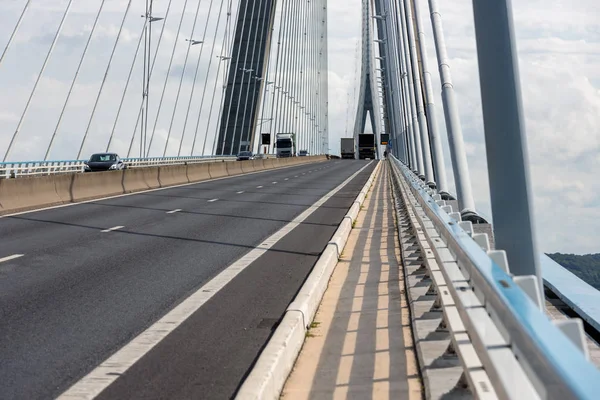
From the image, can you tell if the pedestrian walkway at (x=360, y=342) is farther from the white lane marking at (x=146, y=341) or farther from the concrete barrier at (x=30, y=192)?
the concrete barrier at (x=30, y=192)

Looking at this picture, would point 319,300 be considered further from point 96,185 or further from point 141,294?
point 96,185

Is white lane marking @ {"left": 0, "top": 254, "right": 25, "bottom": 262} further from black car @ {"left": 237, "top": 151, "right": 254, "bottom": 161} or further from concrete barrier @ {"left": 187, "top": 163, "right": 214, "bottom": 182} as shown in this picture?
black car @ {"left": 237, "top": 151, "right": 254, "bottom": 161}

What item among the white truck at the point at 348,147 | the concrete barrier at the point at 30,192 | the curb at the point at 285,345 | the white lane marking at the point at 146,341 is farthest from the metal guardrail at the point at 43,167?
the white truck at the point at 348,147

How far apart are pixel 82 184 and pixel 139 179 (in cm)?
598

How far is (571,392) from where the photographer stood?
92.5 inches

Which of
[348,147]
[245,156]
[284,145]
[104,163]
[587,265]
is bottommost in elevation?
[587,265]


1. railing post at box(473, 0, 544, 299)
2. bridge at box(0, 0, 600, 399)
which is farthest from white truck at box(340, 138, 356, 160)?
railing post at box(473, 0, 544, 299)

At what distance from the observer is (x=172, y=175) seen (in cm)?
4084

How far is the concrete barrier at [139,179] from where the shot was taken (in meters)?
33.9

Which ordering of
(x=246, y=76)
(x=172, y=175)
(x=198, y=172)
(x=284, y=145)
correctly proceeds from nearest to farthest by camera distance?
(x=172, y=175) < (x=198, y=172) < (x=246, y=76) < (x=284, y=145)

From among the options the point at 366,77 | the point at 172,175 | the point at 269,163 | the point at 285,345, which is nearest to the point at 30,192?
the point at 172,175

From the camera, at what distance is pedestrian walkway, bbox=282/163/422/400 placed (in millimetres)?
6035

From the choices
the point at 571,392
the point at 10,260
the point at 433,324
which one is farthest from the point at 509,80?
the point at 10,260

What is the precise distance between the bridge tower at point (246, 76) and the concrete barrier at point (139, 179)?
2292 inches
